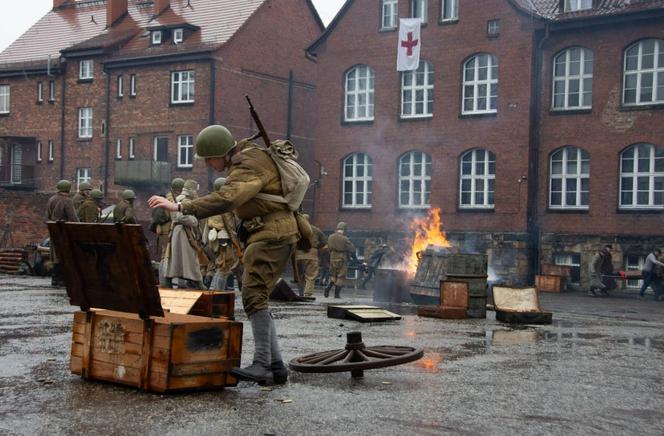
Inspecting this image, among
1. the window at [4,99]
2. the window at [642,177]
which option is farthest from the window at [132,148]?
the window at [642,177]

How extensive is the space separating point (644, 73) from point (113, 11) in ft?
97.2

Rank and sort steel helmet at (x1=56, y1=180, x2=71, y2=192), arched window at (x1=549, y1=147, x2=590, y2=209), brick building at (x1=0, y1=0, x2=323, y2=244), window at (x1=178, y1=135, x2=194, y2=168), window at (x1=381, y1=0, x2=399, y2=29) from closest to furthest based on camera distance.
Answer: steel helmet at (x1=56, y1=180, x2=71, y2=192), arched window at (x1=549, y1=147, x2=590, y2=209), window at (x1=381, y1=0, x2=399, y2=29), brick building at (x1=0, y1=0, x2=323, y2=244), window at (x1=178, y1=135, x2=194, y2=168)

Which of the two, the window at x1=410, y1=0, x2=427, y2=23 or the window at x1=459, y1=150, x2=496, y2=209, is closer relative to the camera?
the window at x1=459, y1=150, x2=496, y2=209

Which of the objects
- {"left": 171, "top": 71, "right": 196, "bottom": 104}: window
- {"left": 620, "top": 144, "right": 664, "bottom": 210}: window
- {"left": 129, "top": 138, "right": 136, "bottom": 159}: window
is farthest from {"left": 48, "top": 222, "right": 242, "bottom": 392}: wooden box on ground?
{"left": 129, "top": 138, "right": 136, "bottom": 159}: window

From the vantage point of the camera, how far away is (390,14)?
123 feet

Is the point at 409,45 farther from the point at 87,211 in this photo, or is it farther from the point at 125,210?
the point at 125,210

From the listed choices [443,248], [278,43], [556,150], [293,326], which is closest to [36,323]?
[293,326]

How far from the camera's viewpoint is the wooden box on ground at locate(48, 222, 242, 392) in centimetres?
689


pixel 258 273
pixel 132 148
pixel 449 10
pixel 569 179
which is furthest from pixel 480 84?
Answer: pixel 258 273

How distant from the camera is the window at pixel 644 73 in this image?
31438mm

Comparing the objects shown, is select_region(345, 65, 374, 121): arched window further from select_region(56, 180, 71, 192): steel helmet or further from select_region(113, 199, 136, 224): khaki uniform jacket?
select_region(56, 180, 71, 192): steel helmet

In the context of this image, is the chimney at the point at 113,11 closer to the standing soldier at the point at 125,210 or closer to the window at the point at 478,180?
the window at the point at 478,180

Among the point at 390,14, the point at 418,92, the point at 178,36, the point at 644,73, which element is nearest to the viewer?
the point at 644,73

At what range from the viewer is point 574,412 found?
264 inches
